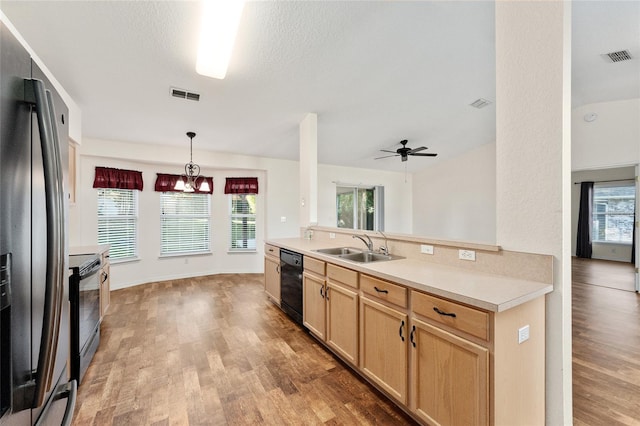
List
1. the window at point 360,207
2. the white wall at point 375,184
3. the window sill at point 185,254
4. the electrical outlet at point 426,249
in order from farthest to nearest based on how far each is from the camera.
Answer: the window at point 360,207, the white wall at point 375,184, the window sill at point 185,254, the electrical outlet at point 426,249

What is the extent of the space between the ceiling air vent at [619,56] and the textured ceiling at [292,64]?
101mm

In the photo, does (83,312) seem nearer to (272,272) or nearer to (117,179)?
(272,272)

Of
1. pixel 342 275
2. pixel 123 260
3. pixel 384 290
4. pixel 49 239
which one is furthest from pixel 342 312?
pixel 123 260

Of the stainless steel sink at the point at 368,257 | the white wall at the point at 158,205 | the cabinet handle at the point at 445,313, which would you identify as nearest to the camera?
the cabinet handle at the point at 445,313

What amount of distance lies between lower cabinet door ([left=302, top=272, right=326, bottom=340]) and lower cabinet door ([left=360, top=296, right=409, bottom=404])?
0.58m

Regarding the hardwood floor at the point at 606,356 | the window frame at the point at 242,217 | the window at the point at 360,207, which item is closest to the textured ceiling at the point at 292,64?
the window frame at the point at 242,217

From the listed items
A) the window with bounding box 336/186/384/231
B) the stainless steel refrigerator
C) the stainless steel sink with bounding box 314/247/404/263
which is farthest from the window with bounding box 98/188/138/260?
the stainless steel refrigerator

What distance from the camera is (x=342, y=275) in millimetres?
2295

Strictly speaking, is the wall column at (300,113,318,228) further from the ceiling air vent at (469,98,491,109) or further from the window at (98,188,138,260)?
the window at (98,188,138,260)

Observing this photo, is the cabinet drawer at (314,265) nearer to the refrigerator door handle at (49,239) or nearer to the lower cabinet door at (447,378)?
the lower cabinet door at (447,378)

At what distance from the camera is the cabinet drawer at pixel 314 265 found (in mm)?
2604

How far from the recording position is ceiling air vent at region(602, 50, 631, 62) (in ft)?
9.99

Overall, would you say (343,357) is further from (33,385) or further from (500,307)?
(33,385)

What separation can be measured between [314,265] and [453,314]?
1.49 m
